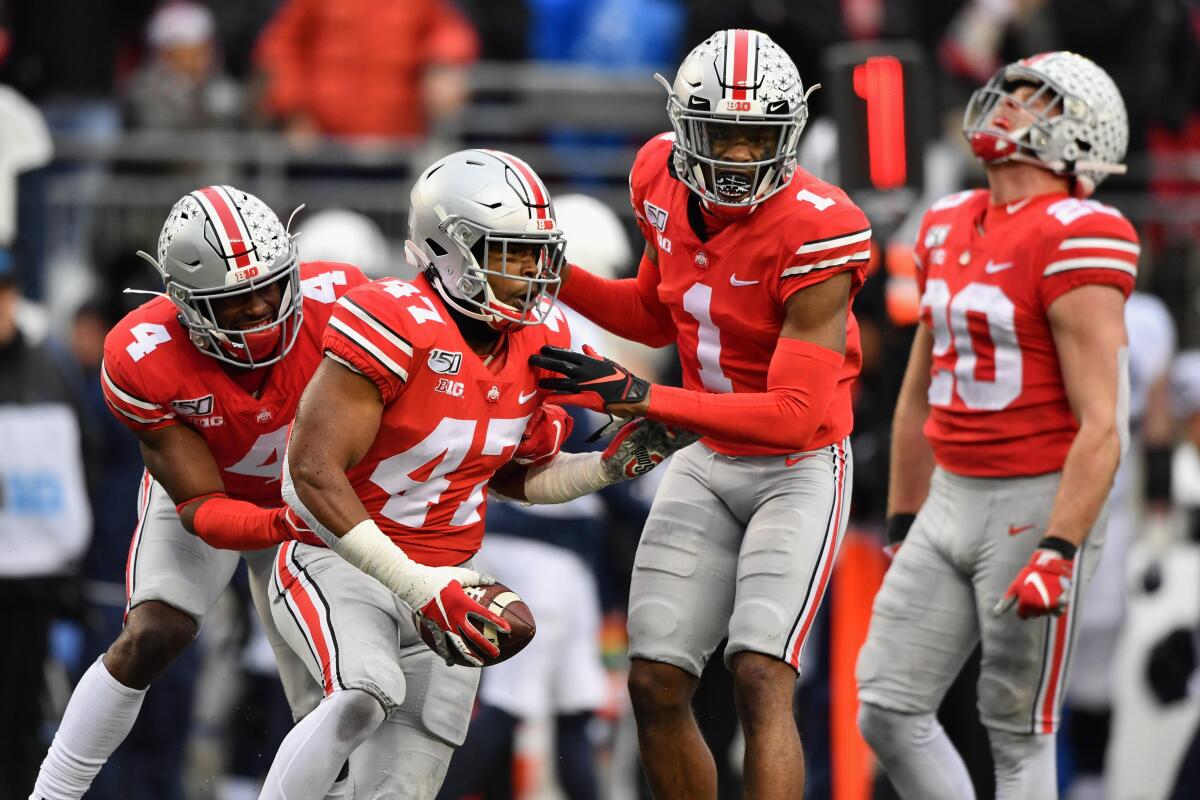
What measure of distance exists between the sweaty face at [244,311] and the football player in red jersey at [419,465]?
485 millimetres

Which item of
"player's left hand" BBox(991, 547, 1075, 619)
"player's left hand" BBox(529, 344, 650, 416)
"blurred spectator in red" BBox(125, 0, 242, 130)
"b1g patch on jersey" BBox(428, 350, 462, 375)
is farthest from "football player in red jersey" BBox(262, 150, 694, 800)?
"blurred spectator in red" BBox(125, 0, 242, 130)

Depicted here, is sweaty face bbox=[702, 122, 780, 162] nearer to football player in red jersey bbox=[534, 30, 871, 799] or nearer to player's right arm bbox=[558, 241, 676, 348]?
football player in red jersey bbox=[534, 30, 871, 799]

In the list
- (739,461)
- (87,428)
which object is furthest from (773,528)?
(87,428)

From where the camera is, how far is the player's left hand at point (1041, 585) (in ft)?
20.4

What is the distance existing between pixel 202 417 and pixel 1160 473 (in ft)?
16.3

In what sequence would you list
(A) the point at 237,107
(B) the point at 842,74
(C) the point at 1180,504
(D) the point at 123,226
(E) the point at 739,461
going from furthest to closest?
(A) the point at 237,107
(D) the point at 123,226
(C) the point at 1180,504
(B) the point at 842,74
(E) the point at 739,461

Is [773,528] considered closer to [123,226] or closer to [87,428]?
[87,428]

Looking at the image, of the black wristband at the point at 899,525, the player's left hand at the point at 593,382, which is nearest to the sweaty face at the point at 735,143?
the player's left hand at the point at 593,382

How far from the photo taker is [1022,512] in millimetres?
6668

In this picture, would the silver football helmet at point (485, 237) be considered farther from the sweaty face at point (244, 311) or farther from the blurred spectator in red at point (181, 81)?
the blurred spectator in red at point (181, 81)

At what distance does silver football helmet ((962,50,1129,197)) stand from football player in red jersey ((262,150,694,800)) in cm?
148

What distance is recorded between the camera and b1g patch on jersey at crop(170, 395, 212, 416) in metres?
6.33

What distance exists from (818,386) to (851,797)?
3.64 m

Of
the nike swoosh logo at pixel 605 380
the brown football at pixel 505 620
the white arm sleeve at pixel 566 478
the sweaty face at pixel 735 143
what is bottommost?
the brown football at pixel 505 620
